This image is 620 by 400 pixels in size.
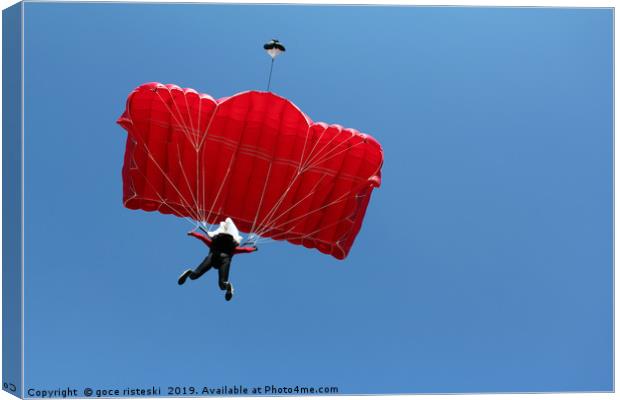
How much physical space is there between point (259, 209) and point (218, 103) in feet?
5.30

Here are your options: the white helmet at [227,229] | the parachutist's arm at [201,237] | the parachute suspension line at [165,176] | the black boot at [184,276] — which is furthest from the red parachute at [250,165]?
the black boot at [184,276]

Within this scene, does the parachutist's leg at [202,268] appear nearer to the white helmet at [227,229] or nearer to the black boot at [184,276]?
the black boot at [184,276]

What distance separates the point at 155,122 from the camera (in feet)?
47.3

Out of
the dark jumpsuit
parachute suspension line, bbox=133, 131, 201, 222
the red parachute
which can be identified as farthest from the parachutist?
parachute suspension line, bbox=133, 131, 201, 222

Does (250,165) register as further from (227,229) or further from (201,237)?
(201,237)

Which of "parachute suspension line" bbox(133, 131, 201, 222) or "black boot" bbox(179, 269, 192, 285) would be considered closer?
"black boot" bbox(179, 269, 192, 285)

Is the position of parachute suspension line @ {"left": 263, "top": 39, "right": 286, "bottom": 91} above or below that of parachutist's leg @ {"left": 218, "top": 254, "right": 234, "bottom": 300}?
above

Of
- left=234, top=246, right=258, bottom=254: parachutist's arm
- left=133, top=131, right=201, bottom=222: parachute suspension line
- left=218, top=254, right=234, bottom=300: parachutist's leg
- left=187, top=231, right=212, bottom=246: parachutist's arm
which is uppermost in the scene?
left=133, top=131, right=201, bottom=222: parachute suspension line

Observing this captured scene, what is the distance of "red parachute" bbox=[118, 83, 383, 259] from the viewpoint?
1420 centimetres

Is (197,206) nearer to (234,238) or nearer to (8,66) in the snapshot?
(234,238)

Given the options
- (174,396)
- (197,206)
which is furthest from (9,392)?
(197,206)

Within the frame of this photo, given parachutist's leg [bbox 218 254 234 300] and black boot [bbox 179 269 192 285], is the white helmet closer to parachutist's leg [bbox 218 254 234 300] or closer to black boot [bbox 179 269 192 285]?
parachutist's leg [bbox 218 254 234 300]

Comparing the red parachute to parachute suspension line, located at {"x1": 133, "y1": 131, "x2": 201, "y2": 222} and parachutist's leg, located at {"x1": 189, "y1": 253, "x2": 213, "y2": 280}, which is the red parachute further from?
parachutist's leg, located at {"x1": 189, "y1": 253, "x2": 213, "y2": 280}

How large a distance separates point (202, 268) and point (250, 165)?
5.78 ft
